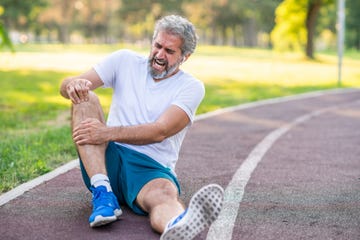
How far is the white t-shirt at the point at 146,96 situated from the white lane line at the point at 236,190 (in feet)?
1.99

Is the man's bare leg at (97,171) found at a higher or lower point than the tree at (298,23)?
higher

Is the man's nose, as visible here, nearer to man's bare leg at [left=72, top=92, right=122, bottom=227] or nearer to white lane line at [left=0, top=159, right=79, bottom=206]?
man's bare leg at [left=72, top=92, right=122, bottom=227]

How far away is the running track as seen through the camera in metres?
4.34

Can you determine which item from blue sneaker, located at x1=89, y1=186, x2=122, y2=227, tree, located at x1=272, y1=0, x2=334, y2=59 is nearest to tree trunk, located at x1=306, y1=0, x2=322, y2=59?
tree, located at x1=272, y1=0, x2=334, y2=59

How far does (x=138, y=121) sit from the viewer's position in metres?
4.98

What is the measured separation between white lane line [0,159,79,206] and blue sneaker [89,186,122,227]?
994 millimetres

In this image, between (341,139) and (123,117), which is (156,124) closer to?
(123,117)

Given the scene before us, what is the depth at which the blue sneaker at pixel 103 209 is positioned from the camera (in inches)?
167

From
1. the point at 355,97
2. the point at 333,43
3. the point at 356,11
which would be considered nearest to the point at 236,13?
the point at 356,11

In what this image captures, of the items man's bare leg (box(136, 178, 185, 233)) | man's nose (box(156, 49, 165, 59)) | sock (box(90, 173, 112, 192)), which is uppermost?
man's nose (box(156, 49, 165, 59))

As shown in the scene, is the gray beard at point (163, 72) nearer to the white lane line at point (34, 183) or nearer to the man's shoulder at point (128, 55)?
the man's shoulder at point (128, 55)

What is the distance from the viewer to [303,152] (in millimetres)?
7969

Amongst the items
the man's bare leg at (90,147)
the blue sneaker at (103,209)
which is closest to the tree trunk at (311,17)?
the man's bare leg at (90,147)

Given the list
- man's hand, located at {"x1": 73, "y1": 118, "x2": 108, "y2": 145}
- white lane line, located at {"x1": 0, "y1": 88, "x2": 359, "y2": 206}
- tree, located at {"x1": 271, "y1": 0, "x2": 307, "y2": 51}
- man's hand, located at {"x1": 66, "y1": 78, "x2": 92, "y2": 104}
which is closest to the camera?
man's hand, located at {"x1": 73, "y1": 118, "x2": 108, "y2": 145}
